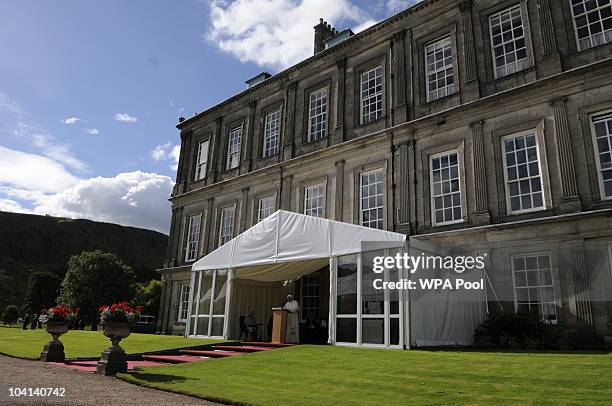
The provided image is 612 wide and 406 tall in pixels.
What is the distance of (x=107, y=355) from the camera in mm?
8766

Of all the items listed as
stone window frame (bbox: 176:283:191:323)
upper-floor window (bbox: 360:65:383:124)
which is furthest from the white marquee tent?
upper-floor window (bbox: 360:65:383:124)

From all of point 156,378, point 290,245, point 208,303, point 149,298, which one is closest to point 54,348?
point 156,378

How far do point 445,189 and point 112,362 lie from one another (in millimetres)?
9891

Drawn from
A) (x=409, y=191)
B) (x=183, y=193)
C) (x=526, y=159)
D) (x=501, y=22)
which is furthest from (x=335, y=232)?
(x=183, y=193)

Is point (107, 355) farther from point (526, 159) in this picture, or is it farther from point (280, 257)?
point (526, 159)

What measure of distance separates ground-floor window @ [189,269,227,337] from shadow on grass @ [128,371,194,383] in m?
6.47

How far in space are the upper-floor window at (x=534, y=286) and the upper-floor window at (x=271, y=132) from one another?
11078 millimetres

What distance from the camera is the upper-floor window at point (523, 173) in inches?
465

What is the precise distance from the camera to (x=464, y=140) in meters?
13.4

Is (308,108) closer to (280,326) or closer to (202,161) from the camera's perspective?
(202,161)

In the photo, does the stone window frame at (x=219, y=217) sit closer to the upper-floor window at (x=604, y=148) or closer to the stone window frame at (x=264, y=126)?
the stone window frame at (x=264, y=126)

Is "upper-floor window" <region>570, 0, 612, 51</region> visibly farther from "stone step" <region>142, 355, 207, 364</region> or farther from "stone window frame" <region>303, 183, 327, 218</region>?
"stone step" <region>142, 355, 207, 364</region>

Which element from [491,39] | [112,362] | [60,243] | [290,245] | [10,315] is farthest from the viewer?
[60,243]

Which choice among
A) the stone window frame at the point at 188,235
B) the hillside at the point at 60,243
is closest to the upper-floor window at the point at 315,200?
the stone window frame at the point at 188,235
